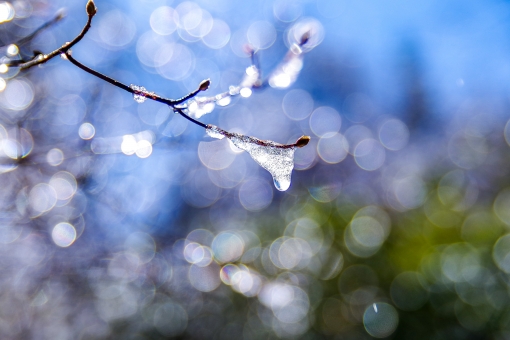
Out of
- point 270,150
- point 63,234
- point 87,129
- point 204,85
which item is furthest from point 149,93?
point 63,234

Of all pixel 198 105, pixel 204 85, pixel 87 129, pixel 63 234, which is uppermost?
pixel 204 85

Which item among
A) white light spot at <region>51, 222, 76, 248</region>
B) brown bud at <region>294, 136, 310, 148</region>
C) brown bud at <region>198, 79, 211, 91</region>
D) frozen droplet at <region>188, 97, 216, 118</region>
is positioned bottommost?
white light spot at <region>51, 222, 76, 248</region>

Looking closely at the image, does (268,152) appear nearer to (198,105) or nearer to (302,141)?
(302,141)

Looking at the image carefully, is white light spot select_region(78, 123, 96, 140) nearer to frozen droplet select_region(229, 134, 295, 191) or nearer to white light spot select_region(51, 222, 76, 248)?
white light spot select_region(51, 222, 76, 248)

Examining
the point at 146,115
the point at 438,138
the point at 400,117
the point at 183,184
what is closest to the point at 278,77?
the point at 146,115

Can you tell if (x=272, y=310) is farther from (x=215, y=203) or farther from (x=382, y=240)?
(x=215, y=203)

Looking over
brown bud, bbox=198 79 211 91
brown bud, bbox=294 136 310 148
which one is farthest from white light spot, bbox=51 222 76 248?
brown bud, bbox=294 136 310 148

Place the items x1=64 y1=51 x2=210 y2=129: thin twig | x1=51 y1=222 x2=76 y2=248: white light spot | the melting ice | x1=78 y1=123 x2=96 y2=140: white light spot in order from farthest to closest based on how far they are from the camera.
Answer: x1=51 y1=222 x2=76 y2=248: white light spot → x1=78 y1=123 x2=96 y2=140: white light spot → the melting ice → x1=64 y1=51 x2=210 y2=129: thin twig

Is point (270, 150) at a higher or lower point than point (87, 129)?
higher
